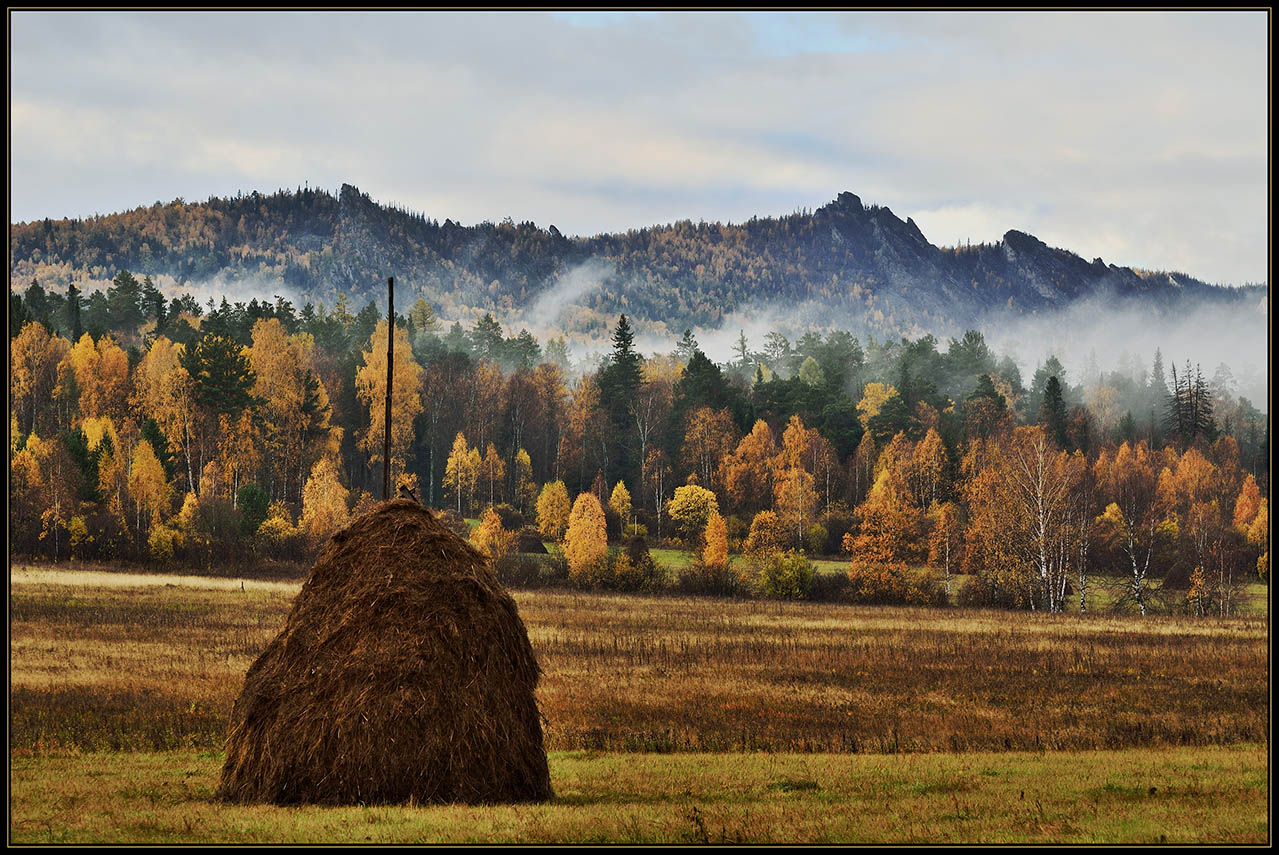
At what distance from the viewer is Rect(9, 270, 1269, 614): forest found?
8662 cm

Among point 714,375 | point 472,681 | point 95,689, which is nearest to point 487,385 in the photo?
point 714,375

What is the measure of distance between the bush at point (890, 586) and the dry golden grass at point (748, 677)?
18112 millimetres

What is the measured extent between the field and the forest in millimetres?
25612

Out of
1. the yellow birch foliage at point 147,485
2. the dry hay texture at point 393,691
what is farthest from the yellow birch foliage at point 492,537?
the dry hay texture at point 393,691

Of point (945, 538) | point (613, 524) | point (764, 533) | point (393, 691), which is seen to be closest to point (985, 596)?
point (945, 538)

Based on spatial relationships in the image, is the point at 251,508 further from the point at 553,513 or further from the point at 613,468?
the point at 613,468

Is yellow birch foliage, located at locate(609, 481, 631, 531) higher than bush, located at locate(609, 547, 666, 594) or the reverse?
higher

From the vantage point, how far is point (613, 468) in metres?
132

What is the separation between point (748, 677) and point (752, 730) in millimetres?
10929

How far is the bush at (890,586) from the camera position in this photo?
8300 cm

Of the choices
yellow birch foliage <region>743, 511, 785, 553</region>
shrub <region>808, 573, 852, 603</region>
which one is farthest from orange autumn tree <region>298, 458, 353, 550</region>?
shrub <region>808, 573, 852, 603</region>

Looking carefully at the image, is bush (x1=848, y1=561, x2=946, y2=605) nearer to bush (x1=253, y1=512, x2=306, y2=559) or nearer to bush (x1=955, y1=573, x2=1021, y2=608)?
bush (x1=955, y1=573, x2=1021, y2=608)

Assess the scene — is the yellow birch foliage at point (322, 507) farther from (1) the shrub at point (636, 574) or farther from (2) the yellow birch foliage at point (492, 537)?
(1) the shrub at point (636, 574)

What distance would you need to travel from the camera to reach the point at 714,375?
132 metres
